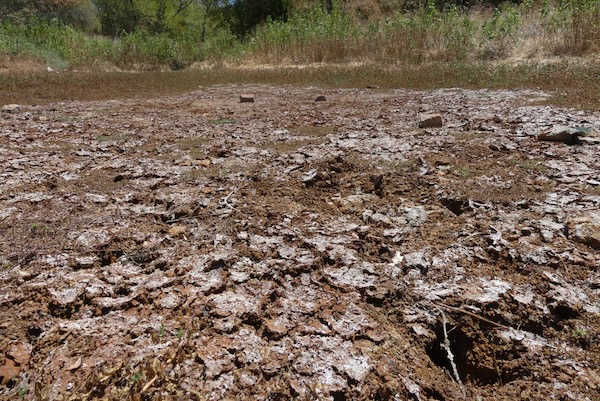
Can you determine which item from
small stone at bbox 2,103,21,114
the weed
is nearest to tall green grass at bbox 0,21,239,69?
small stone at bbox 2,103,21,114

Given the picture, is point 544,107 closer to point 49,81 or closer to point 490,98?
point 490,98

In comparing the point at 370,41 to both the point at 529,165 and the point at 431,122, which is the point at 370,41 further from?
the point at 529,165

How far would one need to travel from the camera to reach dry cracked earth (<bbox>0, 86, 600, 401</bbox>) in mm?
1591

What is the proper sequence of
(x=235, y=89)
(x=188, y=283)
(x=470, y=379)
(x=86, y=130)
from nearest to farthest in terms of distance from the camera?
(x=470, y=379) → (x=188, y=283) → (x=86, y=130) → (x=235, y=89)

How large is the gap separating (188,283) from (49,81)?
436 inches

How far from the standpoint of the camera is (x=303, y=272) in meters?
2.19

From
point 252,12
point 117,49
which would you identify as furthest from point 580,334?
point 252,12

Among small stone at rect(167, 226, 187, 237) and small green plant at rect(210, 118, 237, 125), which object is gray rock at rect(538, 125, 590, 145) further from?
small green plant at rect(210, 118, 237, 125)

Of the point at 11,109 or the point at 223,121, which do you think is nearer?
the point at 223,121

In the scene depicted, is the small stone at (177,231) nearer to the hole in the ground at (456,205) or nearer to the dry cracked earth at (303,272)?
the dry cracked earth at (303,272)

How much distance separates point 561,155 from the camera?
145 inches

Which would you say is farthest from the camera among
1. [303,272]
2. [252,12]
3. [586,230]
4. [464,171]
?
[252,12]

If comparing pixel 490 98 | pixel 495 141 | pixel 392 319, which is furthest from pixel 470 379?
pixel 490 98

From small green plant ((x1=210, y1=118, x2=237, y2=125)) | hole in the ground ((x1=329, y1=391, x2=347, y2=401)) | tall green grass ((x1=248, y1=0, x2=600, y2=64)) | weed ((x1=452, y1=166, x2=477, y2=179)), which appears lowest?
hole in the ground ((x1=329, y1=391, x2=347, y2=401))
